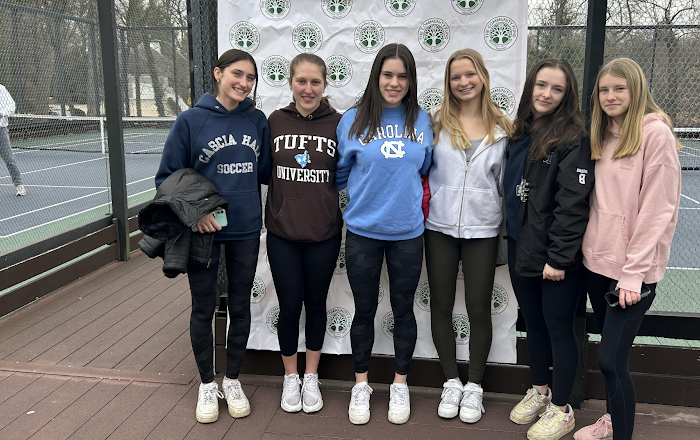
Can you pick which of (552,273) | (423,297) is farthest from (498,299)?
(552,273)

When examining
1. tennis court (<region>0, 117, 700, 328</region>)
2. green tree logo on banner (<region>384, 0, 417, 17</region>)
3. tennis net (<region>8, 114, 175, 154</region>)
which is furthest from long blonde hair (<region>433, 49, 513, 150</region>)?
tennis net (<region>8, 114, 175, 154</region>)

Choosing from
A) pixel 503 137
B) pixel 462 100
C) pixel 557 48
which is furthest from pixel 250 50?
pixel 557 48

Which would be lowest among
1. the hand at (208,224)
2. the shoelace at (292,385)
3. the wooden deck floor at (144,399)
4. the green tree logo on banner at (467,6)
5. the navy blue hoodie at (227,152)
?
the wooden deck floor at (144,399)

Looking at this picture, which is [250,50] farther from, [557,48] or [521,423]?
[521,423]

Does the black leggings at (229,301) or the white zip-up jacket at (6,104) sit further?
the white zip-up jacket at (6,104)

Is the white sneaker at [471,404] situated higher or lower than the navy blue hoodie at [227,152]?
lower

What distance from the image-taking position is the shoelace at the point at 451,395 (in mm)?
2801

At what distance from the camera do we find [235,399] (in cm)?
281

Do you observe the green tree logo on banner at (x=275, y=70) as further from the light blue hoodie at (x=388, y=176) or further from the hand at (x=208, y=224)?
the hand at (x=208, y=224)

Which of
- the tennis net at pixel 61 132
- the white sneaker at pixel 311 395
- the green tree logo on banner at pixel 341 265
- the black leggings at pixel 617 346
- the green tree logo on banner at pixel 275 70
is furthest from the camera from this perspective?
the tennis net at pixel 61 132

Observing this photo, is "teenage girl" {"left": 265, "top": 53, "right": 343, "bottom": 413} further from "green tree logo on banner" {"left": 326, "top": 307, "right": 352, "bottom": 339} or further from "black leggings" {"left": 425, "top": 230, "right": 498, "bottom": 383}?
"black leggings" {"left": 425, "top": 230, "right": 498, "bottom": 383}

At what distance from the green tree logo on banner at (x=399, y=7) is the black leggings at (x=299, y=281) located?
1.14m

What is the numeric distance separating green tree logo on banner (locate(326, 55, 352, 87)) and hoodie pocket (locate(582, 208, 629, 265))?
1.36 m

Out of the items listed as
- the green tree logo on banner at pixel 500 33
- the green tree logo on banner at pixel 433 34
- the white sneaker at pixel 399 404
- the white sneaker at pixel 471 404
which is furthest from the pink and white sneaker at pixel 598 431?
the green tree logo on banner at pixel 433 34
